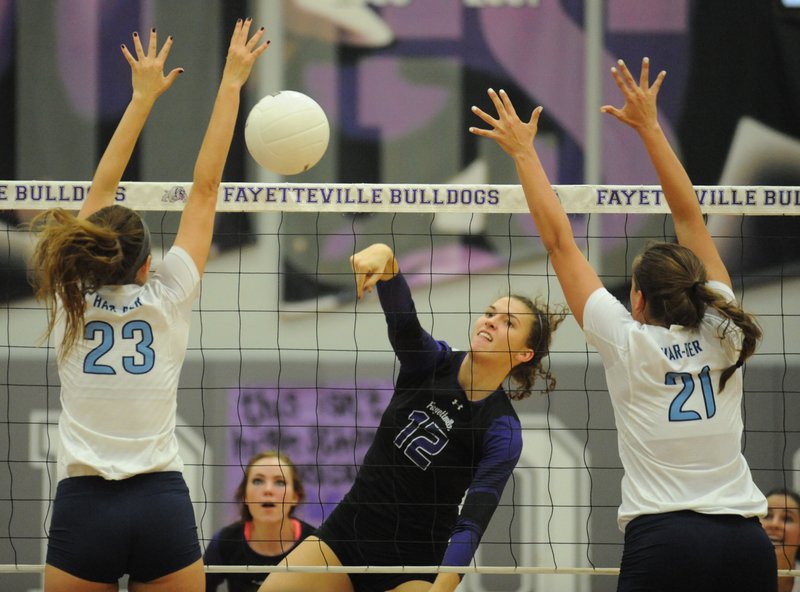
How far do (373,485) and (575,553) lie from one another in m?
2.83

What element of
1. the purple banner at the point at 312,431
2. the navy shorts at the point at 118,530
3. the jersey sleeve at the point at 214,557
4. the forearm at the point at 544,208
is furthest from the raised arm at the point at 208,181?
the purple banner at the point at 312,431

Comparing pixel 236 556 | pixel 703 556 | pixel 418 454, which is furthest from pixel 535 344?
pixel 236 556

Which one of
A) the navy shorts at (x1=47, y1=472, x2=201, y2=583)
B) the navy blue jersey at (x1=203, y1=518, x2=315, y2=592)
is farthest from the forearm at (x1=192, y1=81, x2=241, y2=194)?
the navy blue jersey at (x1=203, y1=518, x2=315, y2=592)

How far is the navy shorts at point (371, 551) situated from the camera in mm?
4641

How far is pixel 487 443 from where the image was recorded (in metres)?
4.53

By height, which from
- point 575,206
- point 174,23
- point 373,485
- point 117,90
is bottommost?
point 373,485

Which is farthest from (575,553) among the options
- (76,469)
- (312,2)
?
(76,469)

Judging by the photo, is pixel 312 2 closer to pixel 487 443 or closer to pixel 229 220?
pixel 229 220

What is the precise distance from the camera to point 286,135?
4223 mm

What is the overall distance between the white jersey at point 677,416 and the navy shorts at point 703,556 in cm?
4

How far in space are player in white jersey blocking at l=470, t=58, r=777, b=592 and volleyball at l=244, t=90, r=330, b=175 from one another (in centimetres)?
136

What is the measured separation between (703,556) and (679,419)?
14.7 inches

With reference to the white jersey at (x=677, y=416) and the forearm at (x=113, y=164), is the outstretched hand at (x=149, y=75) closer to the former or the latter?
the forearm at (x=113, y=164)

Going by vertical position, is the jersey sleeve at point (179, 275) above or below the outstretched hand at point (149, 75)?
below
